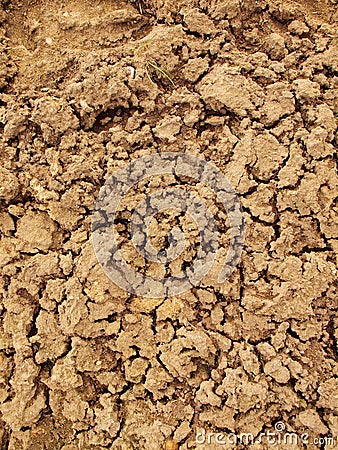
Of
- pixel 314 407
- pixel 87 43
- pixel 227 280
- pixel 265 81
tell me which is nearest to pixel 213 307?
pixel 227 280

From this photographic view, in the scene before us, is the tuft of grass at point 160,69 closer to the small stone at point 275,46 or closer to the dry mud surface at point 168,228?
the dry mud surface at point 168,228

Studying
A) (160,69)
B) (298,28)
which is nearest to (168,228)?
(160,69)

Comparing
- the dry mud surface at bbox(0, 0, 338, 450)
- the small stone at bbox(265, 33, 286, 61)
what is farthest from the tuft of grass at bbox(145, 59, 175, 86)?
the small stone at bbox(265, 33, 286, 61)

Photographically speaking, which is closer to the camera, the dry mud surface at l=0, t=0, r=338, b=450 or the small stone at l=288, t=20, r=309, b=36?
the dry mud surface at l=0, t=0, r=338, b=450

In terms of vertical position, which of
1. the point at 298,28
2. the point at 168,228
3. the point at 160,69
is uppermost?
the point at 298,28

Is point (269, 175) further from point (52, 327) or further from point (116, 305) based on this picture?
point (52, 327)

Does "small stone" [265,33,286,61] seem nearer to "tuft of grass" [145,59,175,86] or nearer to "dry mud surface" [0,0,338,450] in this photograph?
"dry mud surface" [0,0,338,450]

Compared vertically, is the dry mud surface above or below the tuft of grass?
below

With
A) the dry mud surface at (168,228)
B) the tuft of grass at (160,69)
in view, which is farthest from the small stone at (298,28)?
the tuft of grass at (160,69)

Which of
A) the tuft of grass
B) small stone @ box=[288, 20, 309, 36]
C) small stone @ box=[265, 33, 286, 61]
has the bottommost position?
the tuft of grass

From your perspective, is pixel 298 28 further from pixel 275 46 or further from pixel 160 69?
pixel 160 69
